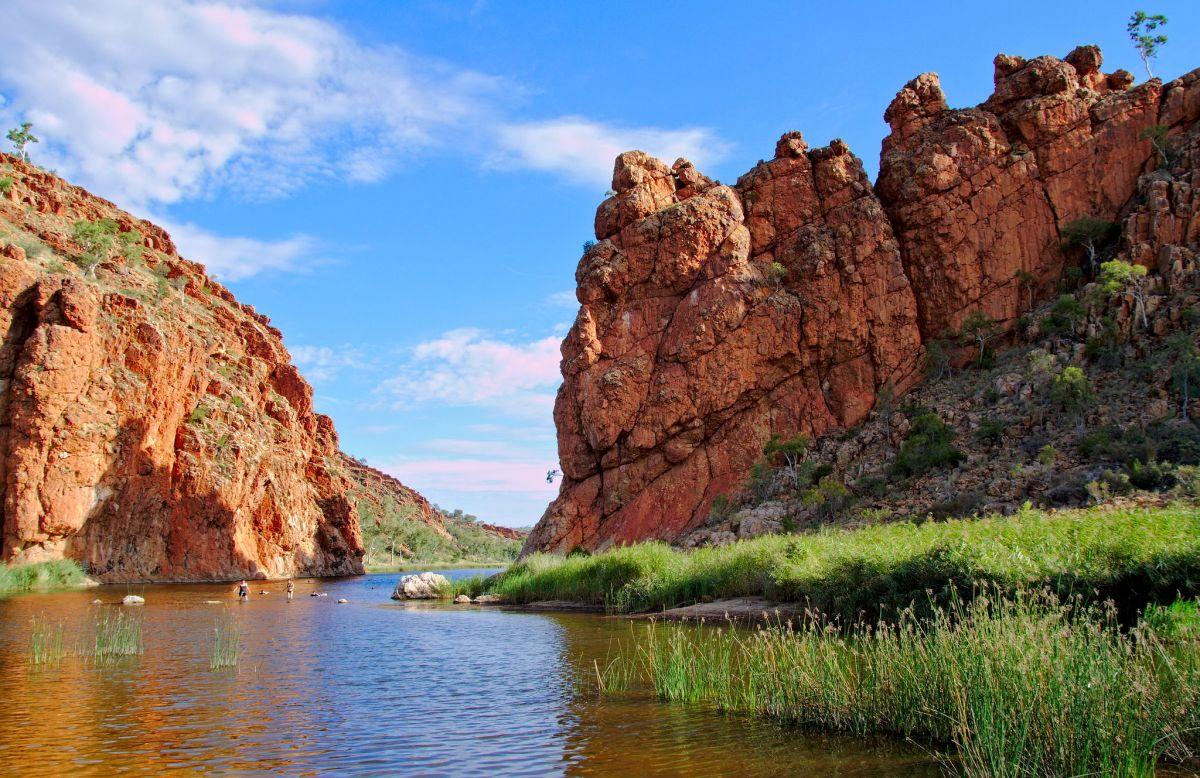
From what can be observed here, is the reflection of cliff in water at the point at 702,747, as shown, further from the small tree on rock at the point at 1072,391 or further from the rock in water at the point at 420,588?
the small tree on rock at the point at 1072,391

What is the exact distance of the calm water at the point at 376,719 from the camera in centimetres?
967

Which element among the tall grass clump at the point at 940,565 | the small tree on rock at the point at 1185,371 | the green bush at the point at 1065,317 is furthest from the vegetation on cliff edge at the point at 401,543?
the small tree on rock at the point at 1185,371

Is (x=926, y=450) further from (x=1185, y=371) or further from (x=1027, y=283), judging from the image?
(x=1027, y=283)

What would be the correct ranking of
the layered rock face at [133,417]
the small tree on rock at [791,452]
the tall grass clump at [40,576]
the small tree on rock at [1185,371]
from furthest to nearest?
the layered rock face at [133,417]
the small tree on rock at [791,452]
the tall grass clump at [40,576]
the small tree on rock at [1185,371]

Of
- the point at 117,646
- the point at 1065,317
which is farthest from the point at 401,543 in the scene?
the point at 117,646

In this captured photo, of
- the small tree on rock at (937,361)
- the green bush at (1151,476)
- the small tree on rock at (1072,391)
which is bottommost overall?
the green bush at (1151,476)

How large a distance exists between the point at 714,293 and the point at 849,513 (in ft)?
65.4

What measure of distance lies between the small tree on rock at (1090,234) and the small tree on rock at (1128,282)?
20.9 ft

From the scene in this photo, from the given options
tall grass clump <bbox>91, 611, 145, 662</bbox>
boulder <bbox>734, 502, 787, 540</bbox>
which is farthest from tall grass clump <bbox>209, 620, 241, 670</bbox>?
boulder <bbox>734, 502, 787, 540</bbox>

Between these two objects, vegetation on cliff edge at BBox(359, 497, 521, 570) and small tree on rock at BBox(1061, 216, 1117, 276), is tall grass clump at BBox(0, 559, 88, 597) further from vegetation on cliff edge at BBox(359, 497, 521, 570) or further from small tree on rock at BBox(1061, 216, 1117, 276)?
small tree on rock at BBox(1061, 216, 1117, 276)

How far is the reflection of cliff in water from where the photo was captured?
29.8 ft

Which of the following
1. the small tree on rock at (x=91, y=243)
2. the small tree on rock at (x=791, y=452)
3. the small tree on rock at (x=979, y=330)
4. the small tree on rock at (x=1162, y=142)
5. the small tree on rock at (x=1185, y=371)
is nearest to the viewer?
the small tree on rock at (x=1185, y=371)

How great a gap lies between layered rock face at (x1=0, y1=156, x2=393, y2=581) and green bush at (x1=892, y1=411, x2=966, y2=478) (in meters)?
52.8

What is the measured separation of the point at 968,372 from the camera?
50.8 metres
